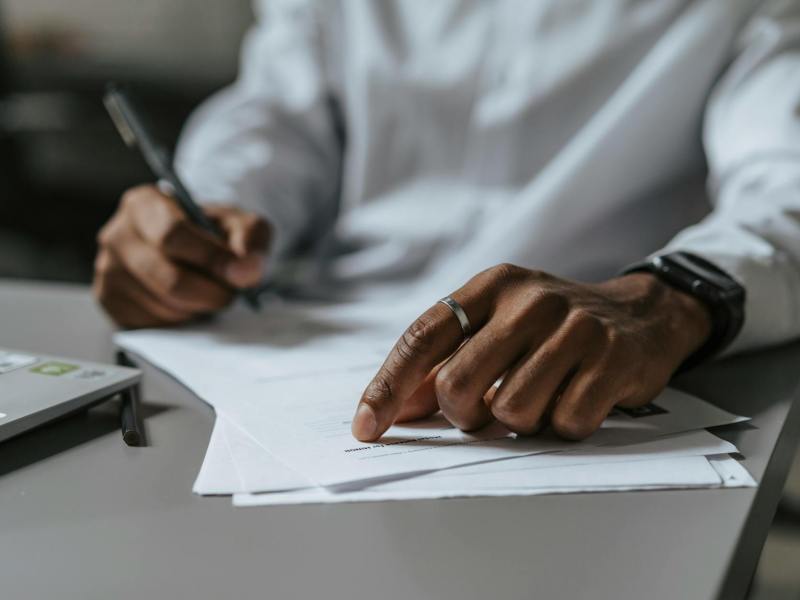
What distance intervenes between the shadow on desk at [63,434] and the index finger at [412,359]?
0.14 meters

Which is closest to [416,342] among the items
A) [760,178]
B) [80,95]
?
[760,178]

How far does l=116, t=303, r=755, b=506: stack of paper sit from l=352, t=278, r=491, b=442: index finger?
14 millimetres

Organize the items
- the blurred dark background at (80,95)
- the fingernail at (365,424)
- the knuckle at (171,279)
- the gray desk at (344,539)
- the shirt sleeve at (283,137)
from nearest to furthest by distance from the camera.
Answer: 1. the gray desk at (344,539)
2. the fingernail at (365,424)
3. the knuckle at (171,279)
4. the shirt sleeve at (283,137)
5. the blurred dark background at (80,95)

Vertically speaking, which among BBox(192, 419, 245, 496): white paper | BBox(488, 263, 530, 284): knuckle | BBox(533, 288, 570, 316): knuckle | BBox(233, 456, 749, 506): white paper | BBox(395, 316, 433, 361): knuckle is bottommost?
BBox(192, 419, 245, 496): white paper

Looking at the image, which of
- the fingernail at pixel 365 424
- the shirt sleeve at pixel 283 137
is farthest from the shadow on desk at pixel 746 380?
the shirt sleeve at pixel 283 137

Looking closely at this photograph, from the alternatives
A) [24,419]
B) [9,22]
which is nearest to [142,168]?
[9,22]

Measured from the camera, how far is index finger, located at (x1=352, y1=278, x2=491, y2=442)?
42 centimetres

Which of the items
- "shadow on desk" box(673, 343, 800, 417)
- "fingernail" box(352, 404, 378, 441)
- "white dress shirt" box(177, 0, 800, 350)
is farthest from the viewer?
"white dress shirt" box(177, 0, 800, 350)

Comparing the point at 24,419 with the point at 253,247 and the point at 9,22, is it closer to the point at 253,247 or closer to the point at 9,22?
the point at 253,247

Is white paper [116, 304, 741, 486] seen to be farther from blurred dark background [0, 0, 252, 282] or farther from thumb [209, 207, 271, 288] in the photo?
blurred dark background [0, 0, 252, 282]

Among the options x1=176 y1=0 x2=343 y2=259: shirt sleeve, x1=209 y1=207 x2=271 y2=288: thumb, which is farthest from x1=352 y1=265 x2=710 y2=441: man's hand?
x1=176 y1=0 x2=343 y2=259: shirt sleeve

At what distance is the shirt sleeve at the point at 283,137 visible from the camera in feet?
3.10

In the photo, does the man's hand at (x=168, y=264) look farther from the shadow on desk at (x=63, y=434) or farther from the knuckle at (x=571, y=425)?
the knuckle at (x=571, y=425)

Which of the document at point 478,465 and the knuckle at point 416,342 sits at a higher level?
the knuckle at point 416,342
